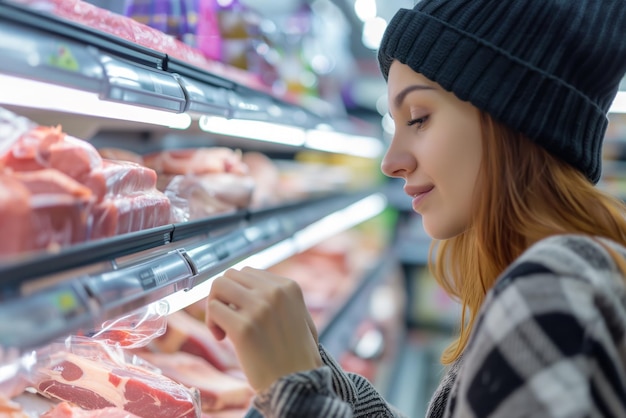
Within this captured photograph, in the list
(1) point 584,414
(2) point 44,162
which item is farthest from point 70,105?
(1) point 584,414

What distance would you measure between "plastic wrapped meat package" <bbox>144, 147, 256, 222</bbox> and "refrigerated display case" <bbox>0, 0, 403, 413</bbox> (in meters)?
0.05

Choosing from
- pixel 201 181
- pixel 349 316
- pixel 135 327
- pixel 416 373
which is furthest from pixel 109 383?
pixel 416 373

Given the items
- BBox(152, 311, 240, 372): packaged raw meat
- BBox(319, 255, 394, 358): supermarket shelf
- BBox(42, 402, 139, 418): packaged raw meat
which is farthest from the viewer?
BBox(319, 255, 394, 358): supermarket shelf

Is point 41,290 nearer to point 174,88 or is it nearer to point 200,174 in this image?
point 174,88

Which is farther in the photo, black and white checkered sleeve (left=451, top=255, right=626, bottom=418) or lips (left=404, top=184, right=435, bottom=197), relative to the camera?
lips (left=404, top=184, right=435, bottom=197)

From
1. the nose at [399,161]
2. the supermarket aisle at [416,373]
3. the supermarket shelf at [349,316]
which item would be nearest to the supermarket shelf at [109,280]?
the nose at [399,161]

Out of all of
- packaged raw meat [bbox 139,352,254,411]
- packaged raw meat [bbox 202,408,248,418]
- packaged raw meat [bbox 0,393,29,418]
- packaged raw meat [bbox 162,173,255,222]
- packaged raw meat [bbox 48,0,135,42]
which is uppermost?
packaged raw meat [bbox 48,0,135,42]

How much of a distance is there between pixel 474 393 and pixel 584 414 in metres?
0.14

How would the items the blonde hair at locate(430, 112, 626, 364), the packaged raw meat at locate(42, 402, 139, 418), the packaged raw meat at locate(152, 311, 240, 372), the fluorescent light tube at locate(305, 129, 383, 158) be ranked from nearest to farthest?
the blonde hair at locate(430, 112, 626, 364) < the packaged raw meat at locate(42, 402, 139, 418) < the packaged raw meat at locate(152, 311, 240, 372) < the fluorescent light tube at locate(305, 129, 383, 158)

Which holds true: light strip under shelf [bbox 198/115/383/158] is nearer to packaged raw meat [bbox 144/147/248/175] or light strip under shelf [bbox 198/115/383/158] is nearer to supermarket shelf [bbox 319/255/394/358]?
packaged raw meat [bbox 144/147/248/175]

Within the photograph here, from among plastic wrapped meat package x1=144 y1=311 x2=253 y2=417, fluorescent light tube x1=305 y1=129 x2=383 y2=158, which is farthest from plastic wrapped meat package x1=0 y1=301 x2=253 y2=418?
fluorescent light tube x1=305 y1=129 x2=383 y2=158

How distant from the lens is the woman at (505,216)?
781 millimetres

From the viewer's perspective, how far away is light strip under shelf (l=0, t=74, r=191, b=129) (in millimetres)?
823

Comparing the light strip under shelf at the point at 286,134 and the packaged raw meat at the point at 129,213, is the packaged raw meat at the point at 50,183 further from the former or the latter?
the light strip under shelf at the point at 286,134
